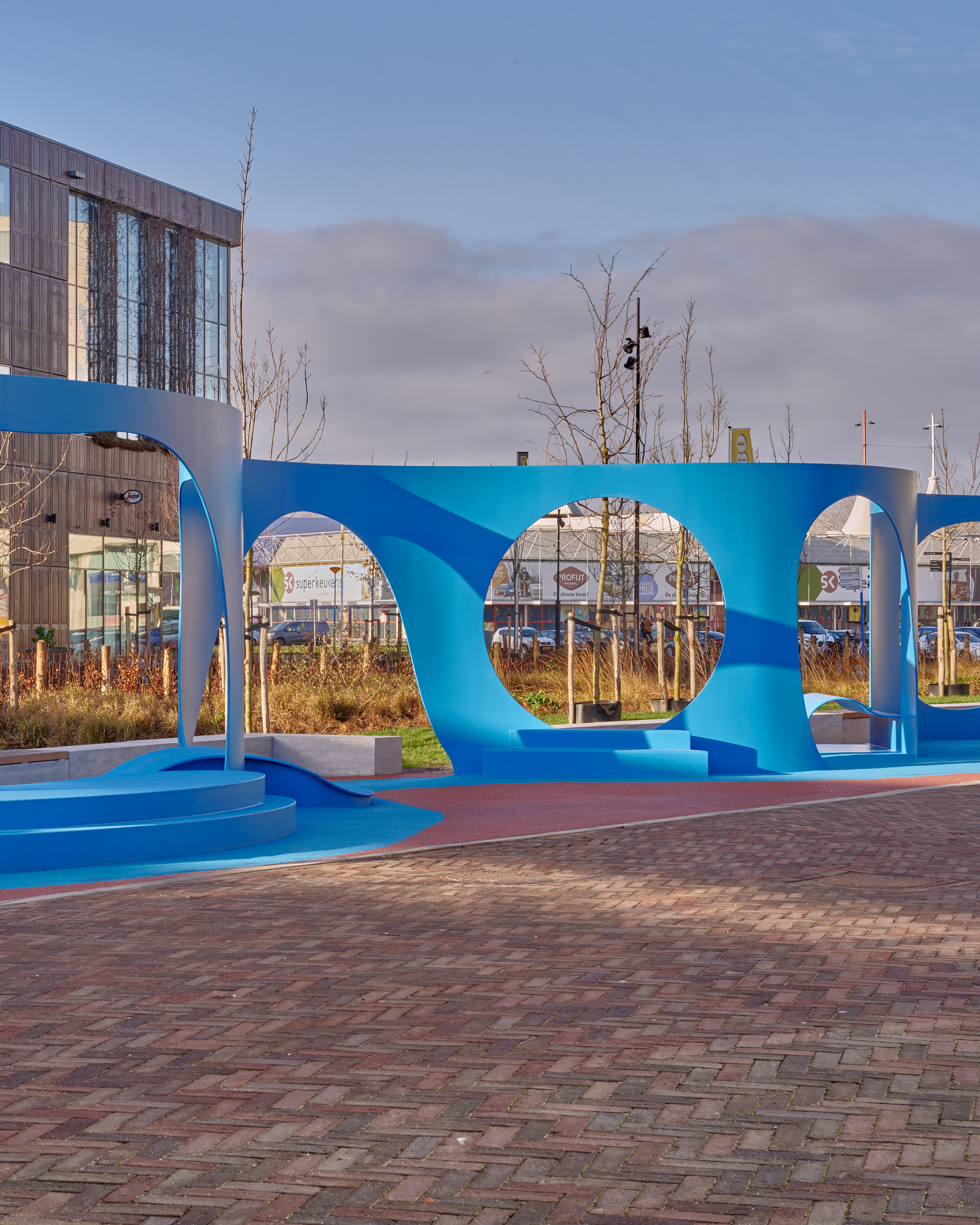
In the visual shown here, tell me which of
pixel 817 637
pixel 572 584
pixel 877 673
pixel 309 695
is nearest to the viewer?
pixel 877 673

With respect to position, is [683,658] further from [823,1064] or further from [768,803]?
[823,1064]

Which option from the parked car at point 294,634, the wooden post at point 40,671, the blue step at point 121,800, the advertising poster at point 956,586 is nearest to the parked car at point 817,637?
the advertising poster at point 956,586

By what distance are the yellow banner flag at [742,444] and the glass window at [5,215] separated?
58.7ft

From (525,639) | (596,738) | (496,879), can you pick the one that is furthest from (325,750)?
(525,639)

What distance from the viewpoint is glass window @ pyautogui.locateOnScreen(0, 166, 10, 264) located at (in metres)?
32.2

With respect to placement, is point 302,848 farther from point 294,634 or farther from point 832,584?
point 832,584

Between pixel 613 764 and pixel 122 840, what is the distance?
641 centimetres

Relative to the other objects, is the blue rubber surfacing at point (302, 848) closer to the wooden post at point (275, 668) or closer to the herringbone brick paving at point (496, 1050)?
the herringbone brick paving at point (496, 1050)

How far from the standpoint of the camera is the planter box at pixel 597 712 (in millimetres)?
18609

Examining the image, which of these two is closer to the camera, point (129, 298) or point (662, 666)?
point (662, 666)

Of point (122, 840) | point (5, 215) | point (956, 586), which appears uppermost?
point (5, 215)

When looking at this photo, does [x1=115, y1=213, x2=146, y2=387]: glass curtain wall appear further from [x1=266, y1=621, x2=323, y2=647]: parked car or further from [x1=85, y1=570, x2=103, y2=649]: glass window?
[x1=266, y1=621, x2=323, y2=647]: parked car

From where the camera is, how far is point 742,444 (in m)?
33.6

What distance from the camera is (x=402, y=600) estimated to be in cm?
1493
